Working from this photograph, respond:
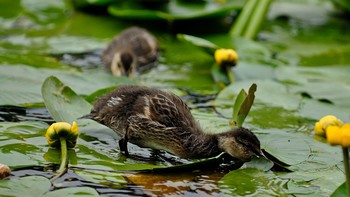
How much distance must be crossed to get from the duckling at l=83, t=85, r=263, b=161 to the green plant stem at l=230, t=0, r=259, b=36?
299 centimetres

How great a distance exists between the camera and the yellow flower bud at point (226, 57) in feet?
20.0

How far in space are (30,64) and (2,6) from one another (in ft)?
7.23

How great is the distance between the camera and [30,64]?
6445 millimetres

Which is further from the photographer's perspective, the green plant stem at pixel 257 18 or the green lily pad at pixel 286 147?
the green plant stem at pixel 257 18

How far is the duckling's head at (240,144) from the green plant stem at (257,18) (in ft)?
10.5

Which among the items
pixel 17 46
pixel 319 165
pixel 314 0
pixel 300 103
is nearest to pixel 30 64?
pixel 17 46

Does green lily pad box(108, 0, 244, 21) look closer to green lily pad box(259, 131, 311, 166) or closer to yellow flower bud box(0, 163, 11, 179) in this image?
green lily pad box(259, 131, 311, 166)

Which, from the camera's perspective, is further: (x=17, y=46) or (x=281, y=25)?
(x=281, y=25)

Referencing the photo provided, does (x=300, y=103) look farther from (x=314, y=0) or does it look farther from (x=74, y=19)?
(x=314, y=0)

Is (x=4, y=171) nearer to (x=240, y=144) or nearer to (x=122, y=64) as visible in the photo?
(x=240, y=144)

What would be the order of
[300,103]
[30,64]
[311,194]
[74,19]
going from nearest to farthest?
[311,194]
[300,103]
[30,64]
[74,19]

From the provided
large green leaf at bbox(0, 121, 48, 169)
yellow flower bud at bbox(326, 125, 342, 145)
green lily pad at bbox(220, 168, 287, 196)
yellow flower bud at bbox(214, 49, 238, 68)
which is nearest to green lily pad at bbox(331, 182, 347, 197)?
green lily pad at bbox(220, 168, 287, 196)

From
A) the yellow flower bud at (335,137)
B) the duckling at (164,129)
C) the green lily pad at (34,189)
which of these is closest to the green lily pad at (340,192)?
the yellow flower bud at (335,137)

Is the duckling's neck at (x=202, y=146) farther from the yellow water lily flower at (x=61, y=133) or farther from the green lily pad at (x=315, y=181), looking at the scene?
the yellow water lily flower at (x=61, y=133)
